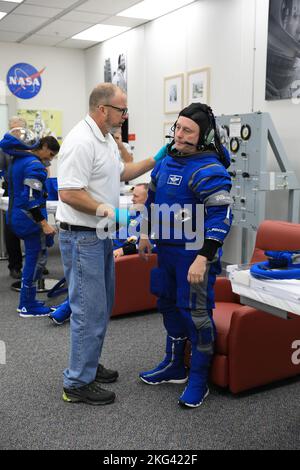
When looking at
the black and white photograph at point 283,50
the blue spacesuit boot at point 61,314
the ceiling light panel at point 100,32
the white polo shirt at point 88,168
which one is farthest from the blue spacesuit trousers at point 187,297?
the ceiling light panel at point 100,32

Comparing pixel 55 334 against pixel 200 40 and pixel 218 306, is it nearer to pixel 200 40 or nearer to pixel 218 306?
pixel 218 306

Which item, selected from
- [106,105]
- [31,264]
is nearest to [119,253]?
[31,264]

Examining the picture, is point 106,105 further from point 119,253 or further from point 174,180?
point 119,253

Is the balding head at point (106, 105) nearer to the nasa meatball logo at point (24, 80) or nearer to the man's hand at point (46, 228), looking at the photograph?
the man's hand at point (46, 228)

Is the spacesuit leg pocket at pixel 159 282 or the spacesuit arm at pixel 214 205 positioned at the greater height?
the spacesuit arm at pixel 214 205

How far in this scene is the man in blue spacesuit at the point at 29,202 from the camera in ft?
11.8

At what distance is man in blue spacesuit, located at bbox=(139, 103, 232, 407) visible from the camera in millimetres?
2178

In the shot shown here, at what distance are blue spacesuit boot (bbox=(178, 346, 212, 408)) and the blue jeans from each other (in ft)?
1.56

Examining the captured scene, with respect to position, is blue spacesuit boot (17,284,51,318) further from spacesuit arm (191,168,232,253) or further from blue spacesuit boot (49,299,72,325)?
spacesuit arm (191,168,232,253)

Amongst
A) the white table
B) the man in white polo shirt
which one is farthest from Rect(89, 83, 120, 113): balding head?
the white table

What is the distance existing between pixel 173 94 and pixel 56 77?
2921 mm

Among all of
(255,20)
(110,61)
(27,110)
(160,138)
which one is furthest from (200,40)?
(27,110)

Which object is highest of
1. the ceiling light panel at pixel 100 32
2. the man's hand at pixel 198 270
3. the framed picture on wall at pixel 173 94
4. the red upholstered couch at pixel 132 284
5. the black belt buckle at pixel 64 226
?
the ceiling light panel at pixel 100 32

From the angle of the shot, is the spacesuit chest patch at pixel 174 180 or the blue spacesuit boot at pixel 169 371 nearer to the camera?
the spacesuit chest patch at pixel 174 180
